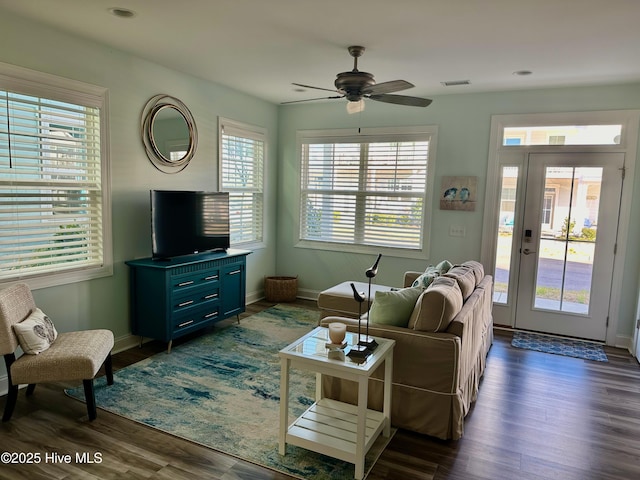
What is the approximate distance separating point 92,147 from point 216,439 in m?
2.62

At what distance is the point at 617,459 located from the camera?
2.55 m

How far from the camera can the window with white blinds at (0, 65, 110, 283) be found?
310cm

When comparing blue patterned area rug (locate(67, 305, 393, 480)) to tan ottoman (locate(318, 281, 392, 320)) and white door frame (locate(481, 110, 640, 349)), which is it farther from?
white door frame (locate(481, 110, 640, 349))

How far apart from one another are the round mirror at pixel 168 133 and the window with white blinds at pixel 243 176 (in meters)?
0.56

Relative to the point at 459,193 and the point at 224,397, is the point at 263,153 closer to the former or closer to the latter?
the point at 459,193

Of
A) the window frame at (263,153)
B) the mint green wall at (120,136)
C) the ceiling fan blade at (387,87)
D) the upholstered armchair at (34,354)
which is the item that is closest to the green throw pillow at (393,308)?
the ceiling fan blade at (387,87)

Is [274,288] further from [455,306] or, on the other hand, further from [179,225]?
[455,306]

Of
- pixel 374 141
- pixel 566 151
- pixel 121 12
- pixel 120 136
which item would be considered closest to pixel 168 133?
pixel 120 136

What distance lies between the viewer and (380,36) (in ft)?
10.7

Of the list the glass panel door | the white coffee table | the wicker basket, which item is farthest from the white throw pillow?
the glass panel door

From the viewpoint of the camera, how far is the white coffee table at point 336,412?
2264 mm

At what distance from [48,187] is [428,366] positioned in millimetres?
3121

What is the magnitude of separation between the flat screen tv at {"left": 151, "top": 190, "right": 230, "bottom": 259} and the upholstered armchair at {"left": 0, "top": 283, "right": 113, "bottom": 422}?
1.26 meters

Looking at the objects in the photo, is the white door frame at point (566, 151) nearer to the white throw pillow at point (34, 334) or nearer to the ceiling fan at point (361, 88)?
the ceiling fan at point (361, 88)
